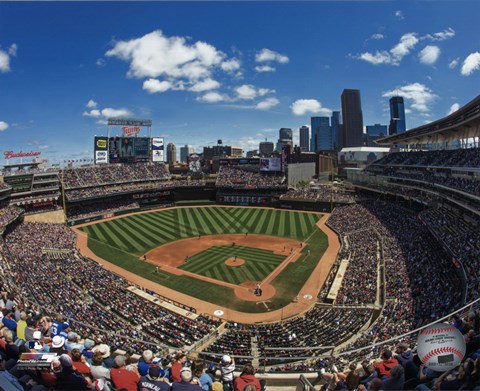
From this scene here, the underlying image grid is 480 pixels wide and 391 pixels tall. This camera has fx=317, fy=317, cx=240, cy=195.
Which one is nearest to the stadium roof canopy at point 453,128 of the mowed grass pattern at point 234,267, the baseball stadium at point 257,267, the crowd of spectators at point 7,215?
the baseball stadium at point 257,267

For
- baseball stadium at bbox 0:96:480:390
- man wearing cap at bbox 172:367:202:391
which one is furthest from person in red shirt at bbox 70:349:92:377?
man wearing cap at bbox 172:367:202:391

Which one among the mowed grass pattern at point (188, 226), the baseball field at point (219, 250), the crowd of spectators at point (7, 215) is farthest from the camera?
the mowed grass pattern at point (188, 226)

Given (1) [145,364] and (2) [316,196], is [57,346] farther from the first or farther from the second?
(2) [316,196]

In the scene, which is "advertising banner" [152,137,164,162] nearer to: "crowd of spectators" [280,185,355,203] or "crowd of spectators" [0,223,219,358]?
"crowd of spectators" [280,185,355,203]

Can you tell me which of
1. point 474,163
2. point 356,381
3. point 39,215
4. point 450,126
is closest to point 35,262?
point 39,215

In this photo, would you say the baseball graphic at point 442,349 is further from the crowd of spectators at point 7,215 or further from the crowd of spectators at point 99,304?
the crowd of spectators at point 7,215

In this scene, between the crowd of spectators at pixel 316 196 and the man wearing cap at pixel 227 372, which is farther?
the crowd of spectators at pixel 316 196

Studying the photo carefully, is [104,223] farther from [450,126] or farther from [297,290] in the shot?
[450,126]

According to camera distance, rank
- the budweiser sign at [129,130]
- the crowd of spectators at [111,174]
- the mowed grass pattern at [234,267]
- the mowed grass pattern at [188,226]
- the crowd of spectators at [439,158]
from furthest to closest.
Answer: the budweiser sign at [129,130] < the crowd of spectators at [111,174] < the mowed grass pattern at [188,226] < the crowd of spectators at [439,158] < the mowed grass pattern at [234,267]
